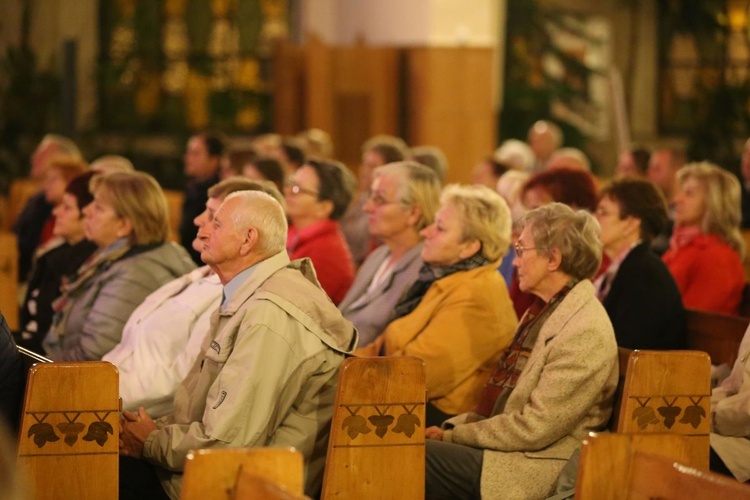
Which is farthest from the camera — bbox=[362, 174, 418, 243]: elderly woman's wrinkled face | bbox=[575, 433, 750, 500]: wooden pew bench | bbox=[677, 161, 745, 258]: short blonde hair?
bbox=[677, 161, 745, 258]: short blonde hair

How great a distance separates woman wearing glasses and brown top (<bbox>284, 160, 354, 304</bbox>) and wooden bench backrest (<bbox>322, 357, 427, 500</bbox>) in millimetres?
1916

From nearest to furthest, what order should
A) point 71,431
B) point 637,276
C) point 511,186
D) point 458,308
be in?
point 71,431
point 458,308
point 637,276
point 511,186

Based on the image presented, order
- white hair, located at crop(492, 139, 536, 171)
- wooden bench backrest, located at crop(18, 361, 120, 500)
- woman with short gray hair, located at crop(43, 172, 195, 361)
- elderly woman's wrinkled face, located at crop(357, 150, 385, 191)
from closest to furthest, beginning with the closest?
wooden bench backrest, located at crop(18, 361, 120, 500)
woman with short gray hair, located at crop(43, 172, 195, 361)
elderly woman's wrinkled face, located at crop(357, 150, 385, 191)
white hair, located at crop(492, 139, 536, 171)

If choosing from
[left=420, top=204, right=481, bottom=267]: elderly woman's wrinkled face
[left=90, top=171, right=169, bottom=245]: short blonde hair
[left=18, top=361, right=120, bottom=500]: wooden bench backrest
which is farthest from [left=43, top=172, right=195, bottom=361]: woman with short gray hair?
[left=18, top=361, right=120, bottom=500]: wooden bench backrest

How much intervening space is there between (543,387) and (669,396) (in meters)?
0.36

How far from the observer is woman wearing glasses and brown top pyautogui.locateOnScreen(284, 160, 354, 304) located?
536 centimetres

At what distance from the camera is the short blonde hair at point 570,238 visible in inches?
150

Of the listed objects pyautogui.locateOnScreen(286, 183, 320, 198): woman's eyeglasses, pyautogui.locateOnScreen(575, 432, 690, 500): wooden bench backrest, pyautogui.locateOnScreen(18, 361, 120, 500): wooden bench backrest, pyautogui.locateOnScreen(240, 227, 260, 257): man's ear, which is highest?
pyautogui.locateOnScreen(240, 227, 260, 257): man's ear

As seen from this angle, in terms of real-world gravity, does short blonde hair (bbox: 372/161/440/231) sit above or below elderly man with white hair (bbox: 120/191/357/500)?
above

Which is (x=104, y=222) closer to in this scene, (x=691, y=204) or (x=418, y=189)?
(x=418, y=189)

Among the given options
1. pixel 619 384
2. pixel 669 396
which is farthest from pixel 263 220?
pixel 669 396

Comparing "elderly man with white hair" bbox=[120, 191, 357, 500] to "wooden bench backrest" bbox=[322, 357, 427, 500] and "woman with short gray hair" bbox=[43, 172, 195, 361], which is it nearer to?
"wooden bench backrest" bbox=[322, 357, 427, 500]

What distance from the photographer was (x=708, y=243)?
5.42 metres

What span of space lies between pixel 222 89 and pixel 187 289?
10.1 metres
